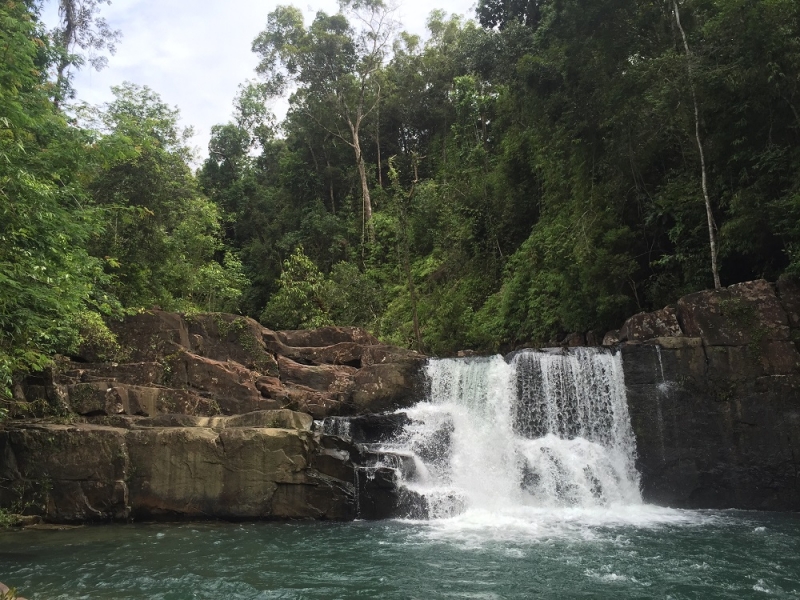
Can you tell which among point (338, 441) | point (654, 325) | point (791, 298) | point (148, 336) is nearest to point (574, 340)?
point (654, 325)

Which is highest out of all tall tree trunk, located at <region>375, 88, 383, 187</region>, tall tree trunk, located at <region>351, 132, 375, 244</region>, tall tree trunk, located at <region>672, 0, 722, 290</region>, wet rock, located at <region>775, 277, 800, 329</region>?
tall tree trunk, located at <region>375, 88, 383, 187</region>

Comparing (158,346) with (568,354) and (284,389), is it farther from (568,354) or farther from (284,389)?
(568,354)

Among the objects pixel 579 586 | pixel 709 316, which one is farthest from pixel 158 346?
pixel 709 316

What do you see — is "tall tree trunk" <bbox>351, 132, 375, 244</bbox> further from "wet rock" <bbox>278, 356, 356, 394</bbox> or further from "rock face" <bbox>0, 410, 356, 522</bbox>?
"rock face" <bbox>0, 410, 356, 522</bbox>

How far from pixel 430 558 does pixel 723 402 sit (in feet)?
25.7

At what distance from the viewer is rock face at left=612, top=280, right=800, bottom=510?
1275 cm

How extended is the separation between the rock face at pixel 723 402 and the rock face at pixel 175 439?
19.4 feet

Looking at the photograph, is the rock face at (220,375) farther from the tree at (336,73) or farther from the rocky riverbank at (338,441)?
the tree at (336,73)

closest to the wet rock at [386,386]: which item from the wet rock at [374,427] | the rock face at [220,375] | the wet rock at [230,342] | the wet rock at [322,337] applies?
the rock face at [220,375]

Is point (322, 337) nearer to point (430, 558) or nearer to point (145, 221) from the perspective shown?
point (145, 221)

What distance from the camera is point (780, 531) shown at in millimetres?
10594

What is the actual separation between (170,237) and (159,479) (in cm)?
1043

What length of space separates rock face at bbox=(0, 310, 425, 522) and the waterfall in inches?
49.3

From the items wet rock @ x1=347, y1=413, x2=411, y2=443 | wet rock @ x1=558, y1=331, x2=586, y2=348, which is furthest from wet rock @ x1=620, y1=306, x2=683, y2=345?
wet rock @ x1=347, y1=413, x2=411, y2=443
